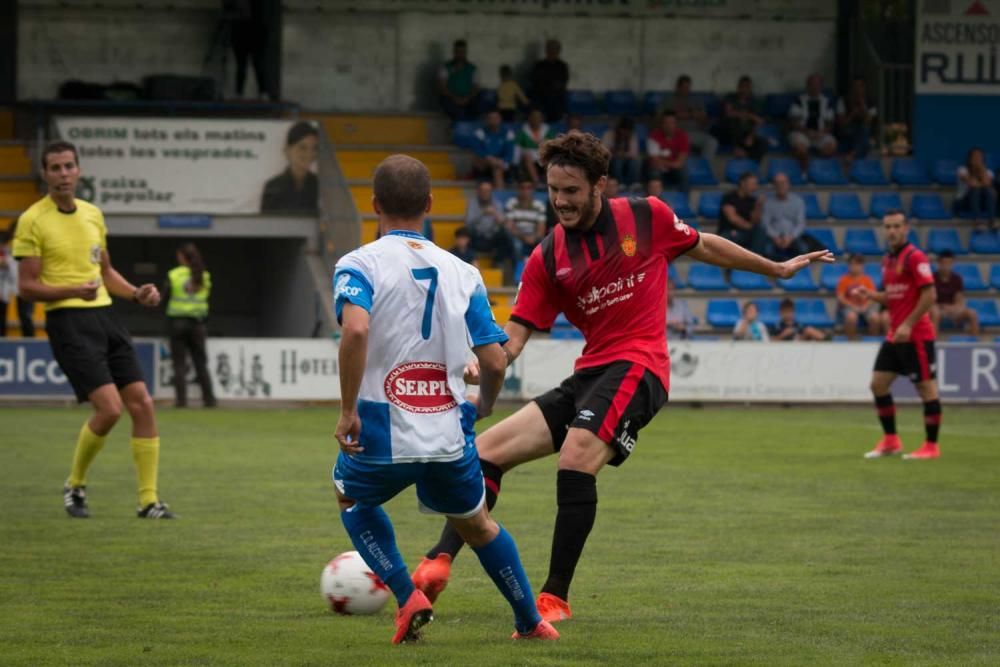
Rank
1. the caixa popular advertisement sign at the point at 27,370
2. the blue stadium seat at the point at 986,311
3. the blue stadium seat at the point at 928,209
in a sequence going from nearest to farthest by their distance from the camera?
the caixa popular advertisement sign at the point at 27,370
the blue stadium seat at the point at 986,311
the blue stadium seat at the point at 928,209

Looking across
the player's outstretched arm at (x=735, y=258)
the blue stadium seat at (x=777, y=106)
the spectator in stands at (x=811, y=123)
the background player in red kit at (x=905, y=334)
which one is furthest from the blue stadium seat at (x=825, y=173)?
the player's outstretched arm at (x=735, y=258)

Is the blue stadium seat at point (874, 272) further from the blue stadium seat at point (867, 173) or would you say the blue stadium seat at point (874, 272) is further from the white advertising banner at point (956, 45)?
the white advertising banner at point (956, 45)

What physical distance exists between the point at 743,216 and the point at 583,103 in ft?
15.7

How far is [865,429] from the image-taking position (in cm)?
1938

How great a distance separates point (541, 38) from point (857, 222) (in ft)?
21.0

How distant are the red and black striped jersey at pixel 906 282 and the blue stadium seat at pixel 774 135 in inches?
580

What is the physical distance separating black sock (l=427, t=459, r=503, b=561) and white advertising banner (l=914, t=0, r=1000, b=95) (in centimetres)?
2468

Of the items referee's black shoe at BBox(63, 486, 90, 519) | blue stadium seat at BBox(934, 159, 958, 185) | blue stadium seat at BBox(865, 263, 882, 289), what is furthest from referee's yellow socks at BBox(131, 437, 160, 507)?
blue stadium seat at BBox(934, 159, 958, 185)

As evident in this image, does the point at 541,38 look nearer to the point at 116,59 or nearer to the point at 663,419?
the point at 116,59

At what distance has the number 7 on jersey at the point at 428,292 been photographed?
598 cm

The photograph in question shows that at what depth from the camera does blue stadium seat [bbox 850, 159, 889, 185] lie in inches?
1167

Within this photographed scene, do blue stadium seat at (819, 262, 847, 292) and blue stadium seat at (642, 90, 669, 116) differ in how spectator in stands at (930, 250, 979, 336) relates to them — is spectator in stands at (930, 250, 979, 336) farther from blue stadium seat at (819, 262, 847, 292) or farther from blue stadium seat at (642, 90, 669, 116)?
blue stadium seat at (642, 90, 669, 116)

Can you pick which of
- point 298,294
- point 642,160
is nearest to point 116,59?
point 298,294

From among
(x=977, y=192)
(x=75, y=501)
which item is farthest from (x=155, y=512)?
(x=977, y=192)
